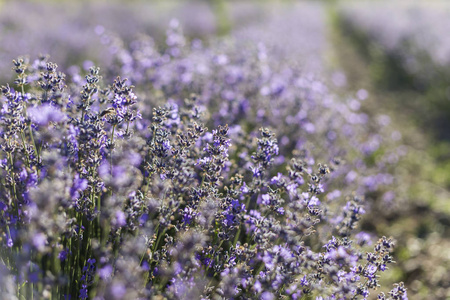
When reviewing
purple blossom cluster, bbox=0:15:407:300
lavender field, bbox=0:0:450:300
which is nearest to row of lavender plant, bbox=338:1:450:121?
lavender field, bbox=0:0:450:300

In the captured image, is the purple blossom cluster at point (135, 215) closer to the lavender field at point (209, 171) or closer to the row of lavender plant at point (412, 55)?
the lavender field at point (209, 171)

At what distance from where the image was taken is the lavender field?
5.93 ft

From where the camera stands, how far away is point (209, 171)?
207 cm

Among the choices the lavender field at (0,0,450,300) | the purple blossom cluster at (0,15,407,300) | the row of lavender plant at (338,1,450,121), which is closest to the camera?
the purple blossom cluster at (0,15,407,300)

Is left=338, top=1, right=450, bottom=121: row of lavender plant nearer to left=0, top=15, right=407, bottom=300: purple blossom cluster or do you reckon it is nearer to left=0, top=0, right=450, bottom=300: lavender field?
left=0, top=0, right=450, bottom=300: lavender field

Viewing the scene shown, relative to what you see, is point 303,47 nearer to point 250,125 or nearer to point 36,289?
point 250,125

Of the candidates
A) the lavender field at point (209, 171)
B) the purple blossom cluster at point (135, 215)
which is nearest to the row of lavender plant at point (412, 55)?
the lavender field at point (209, 171)

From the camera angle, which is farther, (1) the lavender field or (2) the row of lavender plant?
(2) the row of lavender plant

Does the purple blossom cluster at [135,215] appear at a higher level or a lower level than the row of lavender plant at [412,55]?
lower

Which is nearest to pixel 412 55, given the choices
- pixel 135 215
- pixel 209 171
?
pixel 209 171

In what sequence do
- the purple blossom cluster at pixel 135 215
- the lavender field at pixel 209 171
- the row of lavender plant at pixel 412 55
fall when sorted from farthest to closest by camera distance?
1. the row of lavender plant at pixel 412 55
2. the lavender field at pixel 209 171
3. the purple blossom cluster at pixel 135 215

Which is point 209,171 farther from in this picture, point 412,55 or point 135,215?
point 412,55

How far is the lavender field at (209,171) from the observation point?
5.93ft

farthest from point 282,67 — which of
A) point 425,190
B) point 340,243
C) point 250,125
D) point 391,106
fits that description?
point 340,243
